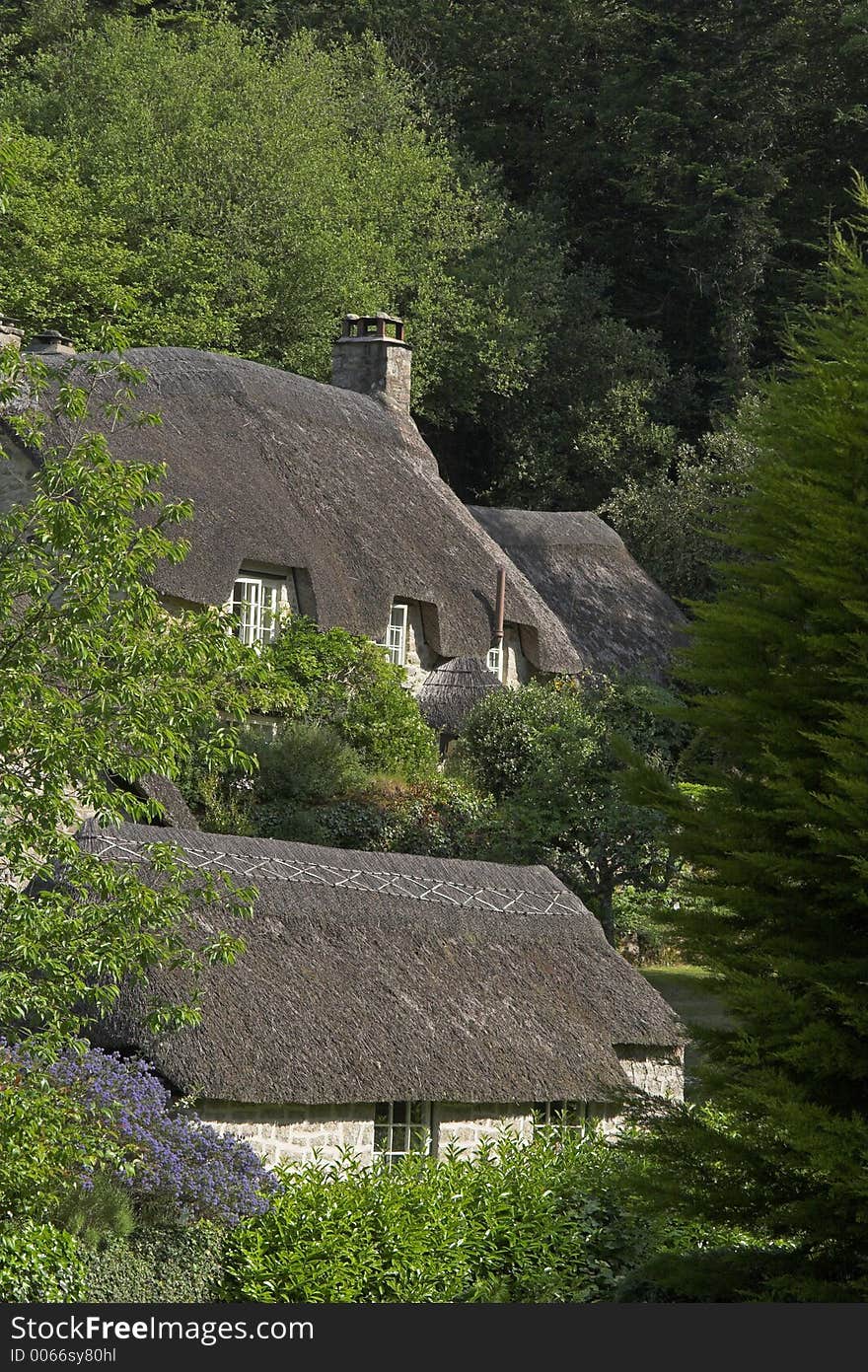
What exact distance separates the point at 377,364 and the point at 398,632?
7009 mm

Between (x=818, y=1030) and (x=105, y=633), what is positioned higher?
(x=105, y=633)

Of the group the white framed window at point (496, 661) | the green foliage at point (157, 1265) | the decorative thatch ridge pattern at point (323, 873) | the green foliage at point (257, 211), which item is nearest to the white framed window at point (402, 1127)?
the decorative thatch ridge pattern at point (323, 873)

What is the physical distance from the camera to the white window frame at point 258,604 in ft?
84.3

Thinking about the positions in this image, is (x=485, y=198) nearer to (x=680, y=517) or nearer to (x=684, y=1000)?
(x=680, y=517)

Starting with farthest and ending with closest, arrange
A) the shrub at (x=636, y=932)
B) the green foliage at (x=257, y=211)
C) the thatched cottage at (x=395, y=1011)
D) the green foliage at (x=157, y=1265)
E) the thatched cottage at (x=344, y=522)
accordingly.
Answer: the green foliage at (x=257, y=211) → the thatched cottage at (x=344, y=522) → the shrub at (x=636, y=932) → the thatched cottage at (x=395, y=1011) → the green foliage at (x=157, y=1265)

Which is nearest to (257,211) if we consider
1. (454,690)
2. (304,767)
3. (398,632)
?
(398,632)

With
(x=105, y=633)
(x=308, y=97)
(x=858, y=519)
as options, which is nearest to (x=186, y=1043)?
(x=105, y=633)

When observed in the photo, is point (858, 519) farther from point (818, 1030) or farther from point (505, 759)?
point (505, 759)

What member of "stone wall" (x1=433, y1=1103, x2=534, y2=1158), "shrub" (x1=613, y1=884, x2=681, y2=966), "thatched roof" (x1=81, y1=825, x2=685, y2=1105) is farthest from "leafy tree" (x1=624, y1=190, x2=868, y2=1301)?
"shrub" (x1=613, y1=884, x2=681, y2=966)

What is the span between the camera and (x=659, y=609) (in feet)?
116

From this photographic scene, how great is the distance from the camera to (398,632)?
28.0m

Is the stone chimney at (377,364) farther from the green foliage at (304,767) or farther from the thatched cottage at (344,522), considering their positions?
the green foliage at (304,767)

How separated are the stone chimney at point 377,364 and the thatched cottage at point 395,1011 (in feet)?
53.5

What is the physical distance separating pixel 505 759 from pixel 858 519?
50.4ft
